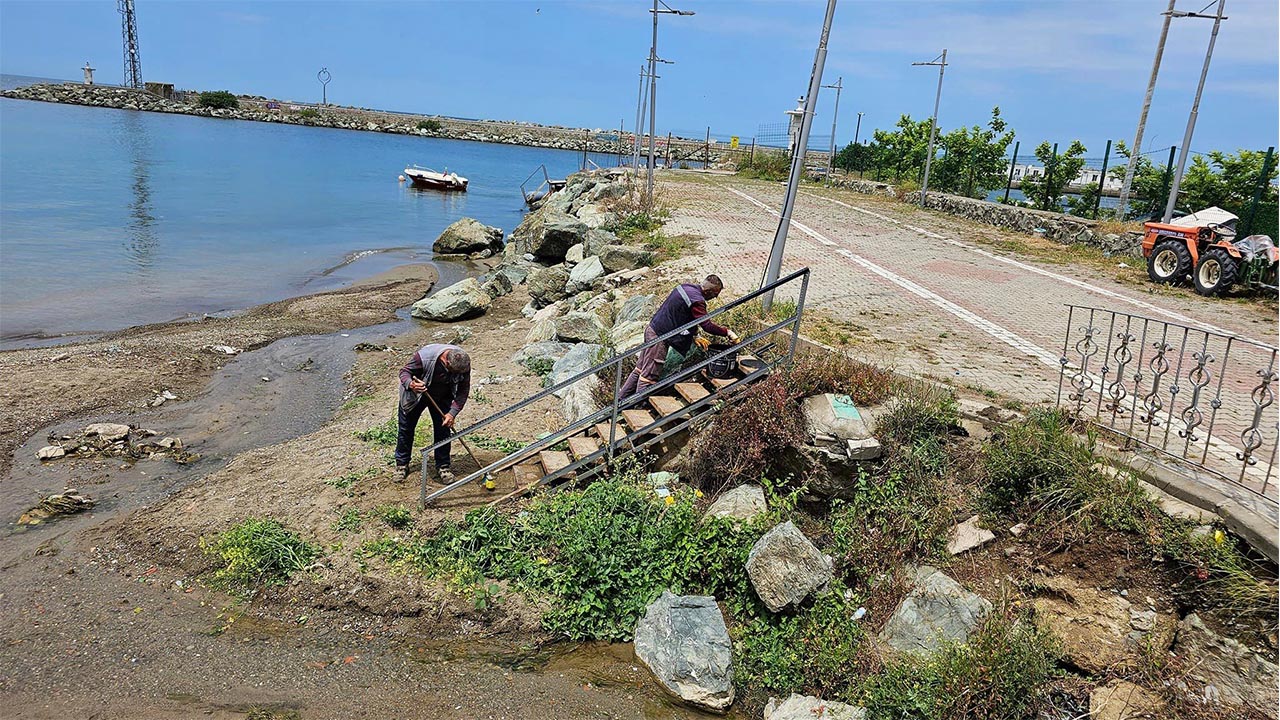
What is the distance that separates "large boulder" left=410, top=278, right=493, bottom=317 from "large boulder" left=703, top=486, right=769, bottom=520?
10.6m

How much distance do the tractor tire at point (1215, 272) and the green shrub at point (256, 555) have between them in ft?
45.0

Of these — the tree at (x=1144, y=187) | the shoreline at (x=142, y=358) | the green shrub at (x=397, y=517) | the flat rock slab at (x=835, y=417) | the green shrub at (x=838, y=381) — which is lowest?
the shoreline at (x=142, y=358)

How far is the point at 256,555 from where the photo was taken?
6531 mm

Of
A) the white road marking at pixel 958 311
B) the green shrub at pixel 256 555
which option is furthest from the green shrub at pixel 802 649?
the white road marking at pixel 958 311

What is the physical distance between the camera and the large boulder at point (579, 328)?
37.6 feet

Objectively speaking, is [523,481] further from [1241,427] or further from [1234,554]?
[1241,427]

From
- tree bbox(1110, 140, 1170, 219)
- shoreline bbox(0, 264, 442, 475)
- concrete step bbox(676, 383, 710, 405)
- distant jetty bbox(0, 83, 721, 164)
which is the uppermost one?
distant jetty bbox(0, 83, 721, 164)

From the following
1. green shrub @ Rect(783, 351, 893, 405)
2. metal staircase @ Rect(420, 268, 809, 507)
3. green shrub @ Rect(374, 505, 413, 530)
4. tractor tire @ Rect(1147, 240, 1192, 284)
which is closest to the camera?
green shrub @ Rect(374, 505, 413, 530)

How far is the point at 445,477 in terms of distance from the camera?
7602 millimetres

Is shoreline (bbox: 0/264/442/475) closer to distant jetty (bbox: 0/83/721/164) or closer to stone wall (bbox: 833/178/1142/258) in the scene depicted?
stone wall (bbox: 833/178/1142/258)

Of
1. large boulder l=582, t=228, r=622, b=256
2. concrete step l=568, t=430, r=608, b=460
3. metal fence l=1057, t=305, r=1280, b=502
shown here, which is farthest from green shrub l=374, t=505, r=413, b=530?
large boulder l=582, t=228, r=622, b=256

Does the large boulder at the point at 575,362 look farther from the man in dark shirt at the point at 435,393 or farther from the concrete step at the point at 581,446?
the man in dark shirt at the point at 435,393

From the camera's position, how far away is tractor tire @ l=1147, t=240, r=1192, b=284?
13.1 meters

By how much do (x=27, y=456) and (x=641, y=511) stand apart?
293 inches
